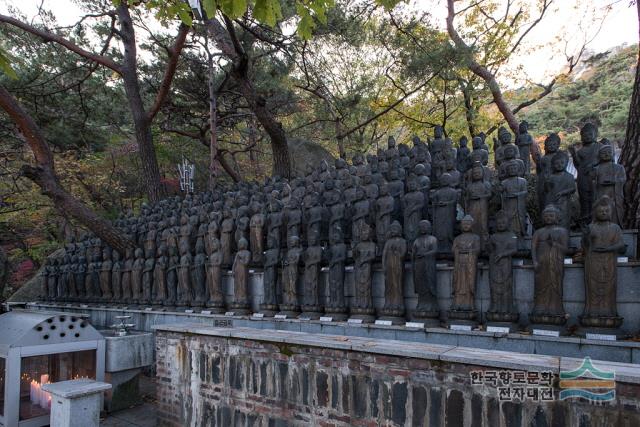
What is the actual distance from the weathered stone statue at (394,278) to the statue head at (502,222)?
1128 millimetres

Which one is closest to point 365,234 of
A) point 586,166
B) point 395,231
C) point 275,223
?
point 395,231

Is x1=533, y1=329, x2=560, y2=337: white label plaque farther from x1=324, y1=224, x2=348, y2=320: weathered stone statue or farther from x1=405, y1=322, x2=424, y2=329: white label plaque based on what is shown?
x1=324, y1=224, x2=348, y2=320: weathered stone statue

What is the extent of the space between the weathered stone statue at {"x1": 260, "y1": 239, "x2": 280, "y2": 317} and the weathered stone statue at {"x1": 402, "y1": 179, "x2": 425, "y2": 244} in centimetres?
209

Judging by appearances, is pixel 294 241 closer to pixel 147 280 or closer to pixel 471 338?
pixel 471 338

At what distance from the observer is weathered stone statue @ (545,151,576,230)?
5496 mm

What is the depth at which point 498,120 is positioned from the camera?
16797 mm

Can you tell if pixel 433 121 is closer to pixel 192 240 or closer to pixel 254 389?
pixel 192 240

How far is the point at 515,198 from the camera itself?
5.65 m

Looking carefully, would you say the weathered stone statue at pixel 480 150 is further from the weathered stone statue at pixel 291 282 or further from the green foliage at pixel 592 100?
the green foliage at pixel 592 100

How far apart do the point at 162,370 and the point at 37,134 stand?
6.68 meters

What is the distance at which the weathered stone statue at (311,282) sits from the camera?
6312 mm

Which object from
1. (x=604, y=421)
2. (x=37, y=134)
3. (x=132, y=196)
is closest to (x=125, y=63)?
(x=37, y=134)

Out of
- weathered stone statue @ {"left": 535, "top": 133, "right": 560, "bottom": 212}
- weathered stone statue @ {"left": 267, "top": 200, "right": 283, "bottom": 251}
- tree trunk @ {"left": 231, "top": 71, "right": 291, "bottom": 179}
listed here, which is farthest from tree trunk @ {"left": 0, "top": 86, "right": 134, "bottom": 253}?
weathered stone statue @ {"left": 535, "top": 133, "right": 560, "bottom": 212}

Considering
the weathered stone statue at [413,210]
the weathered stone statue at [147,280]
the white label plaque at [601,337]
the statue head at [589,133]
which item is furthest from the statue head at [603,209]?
the weathered stone statue at [147,280]
